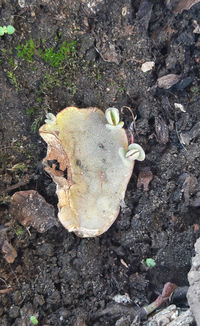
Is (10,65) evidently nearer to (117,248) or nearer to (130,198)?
(130,198)

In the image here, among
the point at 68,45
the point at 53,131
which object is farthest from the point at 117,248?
the point at 68,45

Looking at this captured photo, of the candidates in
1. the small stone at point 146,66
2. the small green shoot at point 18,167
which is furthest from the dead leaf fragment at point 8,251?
the small stone at point 146,66

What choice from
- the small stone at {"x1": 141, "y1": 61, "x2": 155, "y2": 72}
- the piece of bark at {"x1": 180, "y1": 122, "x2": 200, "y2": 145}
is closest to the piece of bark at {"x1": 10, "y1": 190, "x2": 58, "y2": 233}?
the piece of bark at {"x1": 180, "y1": 122, "x2": 200, "y2": 145}

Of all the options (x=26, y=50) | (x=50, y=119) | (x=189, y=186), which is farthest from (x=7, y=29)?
(x=189, y=186)

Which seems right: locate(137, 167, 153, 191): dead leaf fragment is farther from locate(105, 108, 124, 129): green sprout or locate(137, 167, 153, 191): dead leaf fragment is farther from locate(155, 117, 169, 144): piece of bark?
locate(105, 108, 124, 129): green sprout

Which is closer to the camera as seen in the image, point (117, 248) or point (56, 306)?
point (56, 306)
